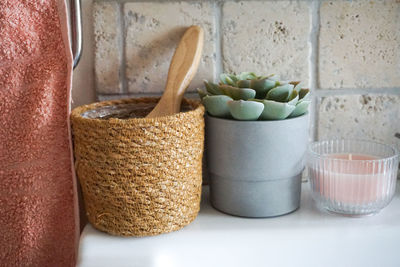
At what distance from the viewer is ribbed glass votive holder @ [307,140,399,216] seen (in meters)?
0.54

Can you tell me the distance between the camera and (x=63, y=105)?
1.84 feet

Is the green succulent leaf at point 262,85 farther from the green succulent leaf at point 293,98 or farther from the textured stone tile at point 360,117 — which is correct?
the textured stone tile at point 360,117

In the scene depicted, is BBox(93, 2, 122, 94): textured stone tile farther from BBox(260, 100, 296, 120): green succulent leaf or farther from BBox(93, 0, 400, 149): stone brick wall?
BBox(260, 100, 296, 120): green succulent leaf

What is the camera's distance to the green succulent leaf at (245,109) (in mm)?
518

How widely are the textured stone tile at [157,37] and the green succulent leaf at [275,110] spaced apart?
148mm

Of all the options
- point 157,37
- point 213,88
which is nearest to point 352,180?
point 213,88

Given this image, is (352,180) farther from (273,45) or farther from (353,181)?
(273,45)

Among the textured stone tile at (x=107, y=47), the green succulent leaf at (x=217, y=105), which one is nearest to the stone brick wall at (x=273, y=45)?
the textured stone tile at (x=107, y=47)

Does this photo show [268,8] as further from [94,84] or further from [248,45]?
[94,84]

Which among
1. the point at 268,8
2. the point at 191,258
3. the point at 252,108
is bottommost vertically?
the point at 191,258

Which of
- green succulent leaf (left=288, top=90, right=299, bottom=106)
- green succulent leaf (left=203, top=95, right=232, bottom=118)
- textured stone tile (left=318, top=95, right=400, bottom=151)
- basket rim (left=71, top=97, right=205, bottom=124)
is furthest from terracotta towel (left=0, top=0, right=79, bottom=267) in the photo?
textured stone tile (left=318, top=95, right=400, bottom=151)

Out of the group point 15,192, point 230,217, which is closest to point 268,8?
point 230,217

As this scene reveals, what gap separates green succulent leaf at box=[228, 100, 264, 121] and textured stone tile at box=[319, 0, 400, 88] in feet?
0.60

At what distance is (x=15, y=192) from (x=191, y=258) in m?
0.25
